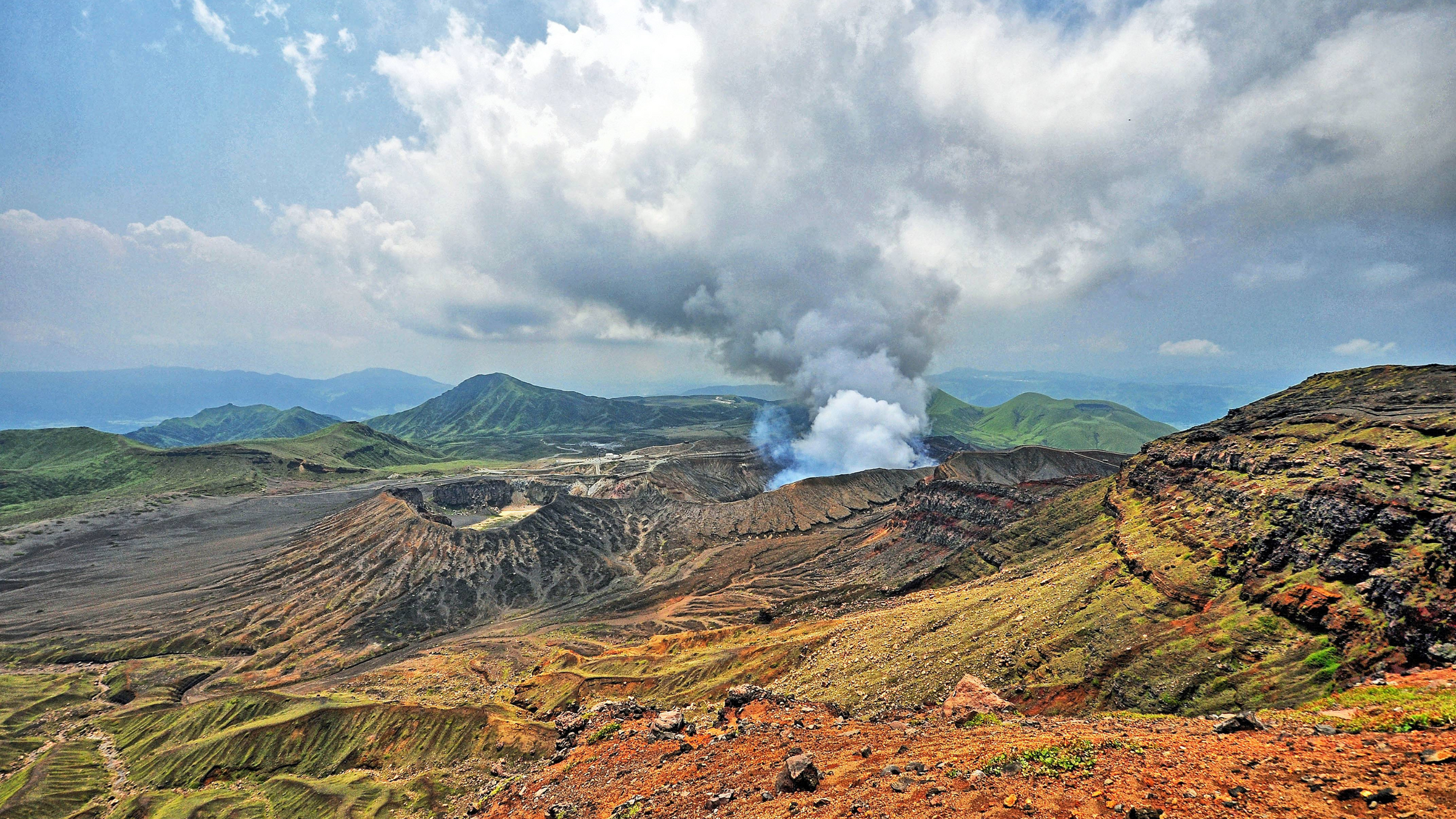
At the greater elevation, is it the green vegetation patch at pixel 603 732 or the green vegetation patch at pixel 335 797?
the green vegetation patch at pixel 603 732

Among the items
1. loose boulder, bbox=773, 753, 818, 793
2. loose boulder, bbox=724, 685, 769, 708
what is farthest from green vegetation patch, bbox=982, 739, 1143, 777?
loose boulder, bbox=724, 685, 769, 708

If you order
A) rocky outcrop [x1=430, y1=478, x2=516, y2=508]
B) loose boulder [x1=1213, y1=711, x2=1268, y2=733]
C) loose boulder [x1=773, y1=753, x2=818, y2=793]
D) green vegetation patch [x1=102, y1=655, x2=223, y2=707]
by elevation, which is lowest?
green vegetation patch [x1=102, y1=655, x2=223, y2=707]

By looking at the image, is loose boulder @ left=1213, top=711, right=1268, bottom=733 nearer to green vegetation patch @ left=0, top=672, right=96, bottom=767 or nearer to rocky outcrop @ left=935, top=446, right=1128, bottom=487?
green vegetation patch @ left=0, top=672, right=96, bottom=767

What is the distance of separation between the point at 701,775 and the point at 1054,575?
44.8m

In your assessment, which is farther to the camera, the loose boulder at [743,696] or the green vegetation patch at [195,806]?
the green vegetation patch at [195,806]

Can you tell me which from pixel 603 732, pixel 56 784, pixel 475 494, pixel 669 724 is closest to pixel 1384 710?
pixel 669 724

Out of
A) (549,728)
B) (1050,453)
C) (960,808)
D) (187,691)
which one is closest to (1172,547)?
(960,808)

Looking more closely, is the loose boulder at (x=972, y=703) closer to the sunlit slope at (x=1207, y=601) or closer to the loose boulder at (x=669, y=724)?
the sunlit slope at (x=1207, y=601)

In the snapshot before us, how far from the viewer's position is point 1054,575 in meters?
51.3

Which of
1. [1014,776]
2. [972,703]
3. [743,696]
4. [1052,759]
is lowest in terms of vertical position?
[743,696]

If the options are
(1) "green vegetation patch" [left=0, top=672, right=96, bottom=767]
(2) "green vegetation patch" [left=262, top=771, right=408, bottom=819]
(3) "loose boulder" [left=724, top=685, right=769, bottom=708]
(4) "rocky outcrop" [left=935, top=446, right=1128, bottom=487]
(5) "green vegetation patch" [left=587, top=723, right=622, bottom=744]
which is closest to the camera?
(5) "green vegetation patch" [left=587, top=723, right=622, bottom=744]

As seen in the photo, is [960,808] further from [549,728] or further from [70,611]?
[70,611]

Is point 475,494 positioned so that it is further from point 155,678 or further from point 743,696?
point 743,696

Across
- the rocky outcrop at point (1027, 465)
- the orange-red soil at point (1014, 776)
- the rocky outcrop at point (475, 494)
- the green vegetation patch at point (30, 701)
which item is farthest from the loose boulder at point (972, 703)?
the rocky outcrop at point (475, 494)
